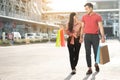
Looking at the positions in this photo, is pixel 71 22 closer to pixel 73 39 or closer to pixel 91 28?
pixel 73 39

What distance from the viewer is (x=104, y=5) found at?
131 meters

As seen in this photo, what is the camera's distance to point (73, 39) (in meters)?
10.4

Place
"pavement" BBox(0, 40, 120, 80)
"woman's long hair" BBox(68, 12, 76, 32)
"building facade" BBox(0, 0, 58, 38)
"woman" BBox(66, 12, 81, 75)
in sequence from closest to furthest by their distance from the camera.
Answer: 1. "pavement" BBox(0, 40, 120, 80)
2. "woman" BBox(66, 12, 81, 75)
3. "woman's long hair" BBox(68, 12, 76, 32)
4. "building facade" BBox(0, 0, 58, 38)

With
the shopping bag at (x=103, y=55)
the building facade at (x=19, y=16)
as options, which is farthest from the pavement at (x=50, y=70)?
the building facade at (x=19, y=16)

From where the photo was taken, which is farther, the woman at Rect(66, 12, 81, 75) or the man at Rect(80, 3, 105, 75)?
the woman at Rect(66, 12, 81, 75)

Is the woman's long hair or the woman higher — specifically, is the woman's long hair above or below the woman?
above

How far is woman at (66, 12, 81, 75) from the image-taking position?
409 inches

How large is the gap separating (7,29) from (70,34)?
2367 inches

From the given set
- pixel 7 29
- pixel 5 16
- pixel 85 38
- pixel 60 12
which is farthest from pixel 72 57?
pixel 60 12

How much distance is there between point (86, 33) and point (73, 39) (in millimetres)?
362

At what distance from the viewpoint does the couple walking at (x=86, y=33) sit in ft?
33.6

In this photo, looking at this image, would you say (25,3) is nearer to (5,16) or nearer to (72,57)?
(5,16)

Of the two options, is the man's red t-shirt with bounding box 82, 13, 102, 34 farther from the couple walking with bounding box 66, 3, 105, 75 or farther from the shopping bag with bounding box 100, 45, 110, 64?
the shopping bag with bounding box 100, 45, 110, 64

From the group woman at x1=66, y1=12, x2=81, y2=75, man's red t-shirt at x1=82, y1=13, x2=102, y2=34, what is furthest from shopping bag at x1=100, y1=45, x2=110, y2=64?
woman at x1=66, y1=12, x2=81, y2=75
